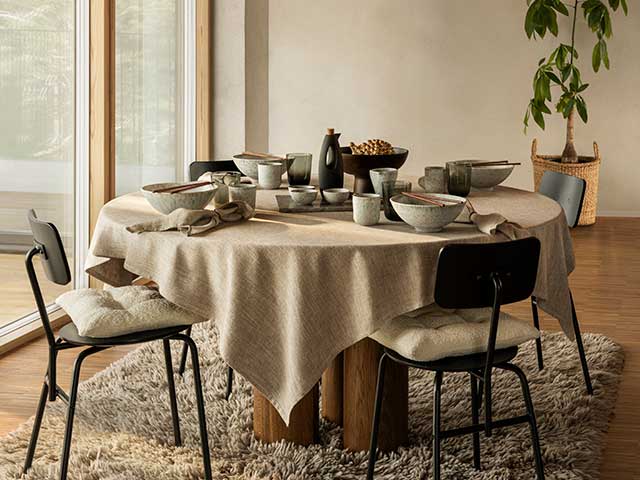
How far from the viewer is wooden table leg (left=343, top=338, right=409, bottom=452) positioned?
3.11m

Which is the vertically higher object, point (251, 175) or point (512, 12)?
point (512, 12)

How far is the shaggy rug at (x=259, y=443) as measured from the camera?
3029 millimetres

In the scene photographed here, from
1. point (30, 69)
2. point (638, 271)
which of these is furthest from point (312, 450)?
point (638, 271)

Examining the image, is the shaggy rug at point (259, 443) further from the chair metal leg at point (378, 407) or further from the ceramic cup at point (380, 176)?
the ceramic cup at point (380, 176)

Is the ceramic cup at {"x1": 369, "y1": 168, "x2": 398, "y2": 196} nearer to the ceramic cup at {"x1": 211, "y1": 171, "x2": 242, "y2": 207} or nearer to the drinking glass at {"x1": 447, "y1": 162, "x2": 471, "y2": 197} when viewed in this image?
the drinking glass at {"x1": 447, "y1": 162, "x2": 471, "y2": 197}

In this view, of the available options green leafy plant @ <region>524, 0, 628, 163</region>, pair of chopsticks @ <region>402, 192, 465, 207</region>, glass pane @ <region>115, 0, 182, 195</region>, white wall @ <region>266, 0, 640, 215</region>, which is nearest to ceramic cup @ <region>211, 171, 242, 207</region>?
pair of chopsticks @ <region>402, 192, 465, 207</region>

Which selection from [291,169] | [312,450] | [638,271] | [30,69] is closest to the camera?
[312,450]

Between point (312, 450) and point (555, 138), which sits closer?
point (312, 450)

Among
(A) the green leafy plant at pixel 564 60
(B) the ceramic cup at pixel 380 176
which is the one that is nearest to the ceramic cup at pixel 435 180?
(B) the ceramic cup at pixel 380 176

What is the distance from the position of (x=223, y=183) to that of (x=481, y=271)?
3.48 ft

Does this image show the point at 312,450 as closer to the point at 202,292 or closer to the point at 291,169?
the point at 202,292

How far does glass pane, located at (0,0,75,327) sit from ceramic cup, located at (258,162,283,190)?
1.15 meters

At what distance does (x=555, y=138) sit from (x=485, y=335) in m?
5.37

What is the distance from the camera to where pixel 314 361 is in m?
2.71
